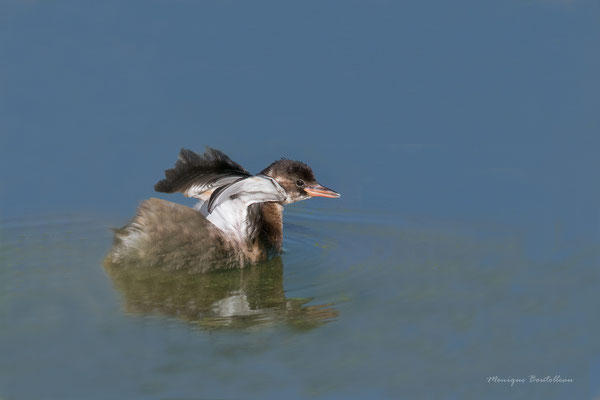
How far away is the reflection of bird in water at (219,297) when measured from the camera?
731 cm

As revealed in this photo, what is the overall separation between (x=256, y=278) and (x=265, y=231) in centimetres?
80

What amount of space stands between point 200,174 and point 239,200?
1.94 ft

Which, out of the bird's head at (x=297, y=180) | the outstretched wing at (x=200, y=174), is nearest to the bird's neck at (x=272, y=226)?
the bird's head at (x=297, y=180)

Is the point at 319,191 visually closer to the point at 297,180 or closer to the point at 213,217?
the point at 297,180

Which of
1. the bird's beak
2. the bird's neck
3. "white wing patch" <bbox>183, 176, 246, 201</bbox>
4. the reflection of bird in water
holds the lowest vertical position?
the reflection of bird in water

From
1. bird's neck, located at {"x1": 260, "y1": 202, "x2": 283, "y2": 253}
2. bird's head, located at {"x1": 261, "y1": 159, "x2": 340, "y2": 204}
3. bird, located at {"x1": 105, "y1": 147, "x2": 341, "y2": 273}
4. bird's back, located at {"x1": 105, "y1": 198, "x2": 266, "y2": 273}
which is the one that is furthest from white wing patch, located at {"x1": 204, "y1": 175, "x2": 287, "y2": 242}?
bird's head, located at {"x1": 261, "y1": 159, "x2": 340, "y2": 204}

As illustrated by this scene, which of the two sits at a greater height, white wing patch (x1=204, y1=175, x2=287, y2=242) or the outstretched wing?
the outstretched wing

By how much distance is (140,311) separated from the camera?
743 centimetres

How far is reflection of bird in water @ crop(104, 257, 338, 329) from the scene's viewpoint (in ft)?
24.0

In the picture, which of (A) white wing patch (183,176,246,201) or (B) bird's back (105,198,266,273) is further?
(A) white wing patch (183,176,246,201)

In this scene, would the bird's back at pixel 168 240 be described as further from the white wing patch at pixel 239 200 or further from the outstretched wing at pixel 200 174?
the outstretched wing at pixel 200 174

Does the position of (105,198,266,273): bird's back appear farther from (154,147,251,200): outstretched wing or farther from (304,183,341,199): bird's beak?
(304,183,341,199): bird's beak

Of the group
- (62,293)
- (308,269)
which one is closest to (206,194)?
(308,269)

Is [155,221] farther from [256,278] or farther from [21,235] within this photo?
[21,235]
